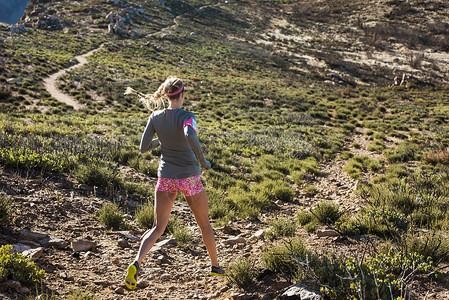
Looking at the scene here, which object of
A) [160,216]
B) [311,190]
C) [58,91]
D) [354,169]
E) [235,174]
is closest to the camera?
[160,216]

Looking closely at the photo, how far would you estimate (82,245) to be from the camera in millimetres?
4113

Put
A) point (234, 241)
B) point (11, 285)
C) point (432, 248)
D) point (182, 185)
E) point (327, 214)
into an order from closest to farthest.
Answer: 1. point (11, 285)
2. point (182, 185)
3. point (432, 248)
4. point (234, 241)
5. point (327, 214)

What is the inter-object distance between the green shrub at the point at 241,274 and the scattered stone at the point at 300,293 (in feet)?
1.72

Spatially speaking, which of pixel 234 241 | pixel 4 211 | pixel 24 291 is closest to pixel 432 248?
pixel 234 241

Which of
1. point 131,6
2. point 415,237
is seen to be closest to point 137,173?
point 415,237

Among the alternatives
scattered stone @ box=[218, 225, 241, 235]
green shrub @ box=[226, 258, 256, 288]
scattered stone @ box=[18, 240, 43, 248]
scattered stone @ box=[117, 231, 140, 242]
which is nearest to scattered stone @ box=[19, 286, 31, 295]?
scattered stone @ box=[18, 240, 43, 248]

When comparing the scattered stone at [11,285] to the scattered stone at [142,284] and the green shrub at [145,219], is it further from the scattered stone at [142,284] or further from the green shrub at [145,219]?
the green shrub at [145,219]

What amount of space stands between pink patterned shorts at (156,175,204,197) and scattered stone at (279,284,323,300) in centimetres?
140

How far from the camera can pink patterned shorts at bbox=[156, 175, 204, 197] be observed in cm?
314

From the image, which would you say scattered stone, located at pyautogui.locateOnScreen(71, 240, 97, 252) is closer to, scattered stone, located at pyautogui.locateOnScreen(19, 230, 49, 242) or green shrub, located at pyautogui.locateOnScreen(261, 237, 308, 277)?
scattered stone, located at pyautogui.locateOnScreen(19, 230, 49, 242)

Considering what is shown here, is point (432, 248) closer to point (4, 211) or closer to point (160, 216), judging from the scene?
point (160, 216)

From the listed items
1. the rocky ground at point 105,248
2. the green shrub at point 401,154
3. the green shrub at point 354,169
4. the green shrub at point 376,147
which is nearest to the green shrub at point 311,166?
the green shrub at point 354,169

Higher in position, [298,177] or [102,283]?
[102,283]

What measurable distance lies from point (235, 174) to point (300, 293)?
21.6 ft
